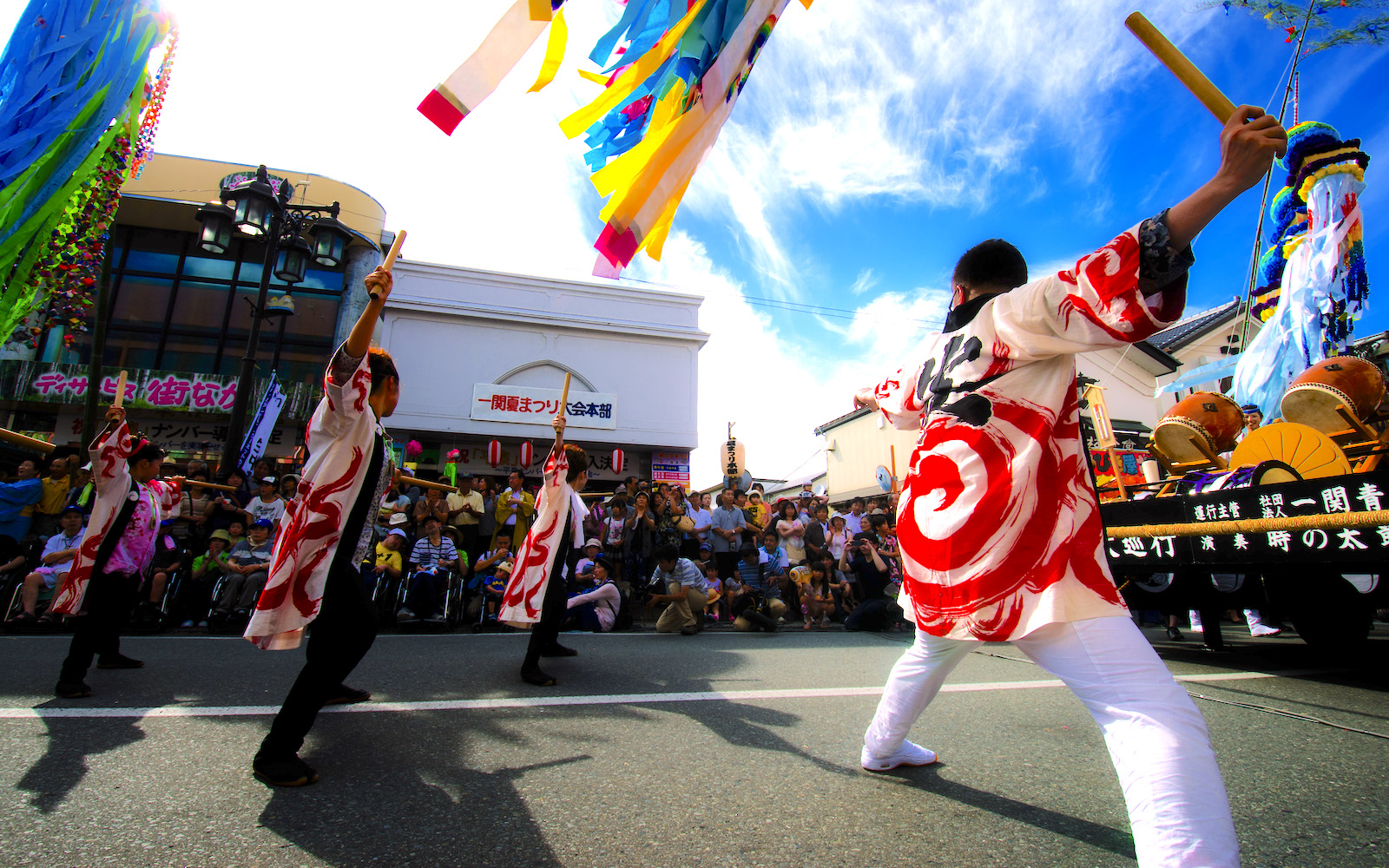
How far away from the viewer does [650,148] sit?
2336mm

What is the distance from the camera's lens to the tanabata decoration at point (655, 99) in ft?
7.44

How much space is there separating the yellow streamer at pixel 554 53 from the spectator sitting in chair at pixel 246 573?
567 centimetres

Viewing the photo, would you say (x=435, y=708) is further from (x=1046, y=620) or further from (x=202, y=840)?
(x=1046, y=620)

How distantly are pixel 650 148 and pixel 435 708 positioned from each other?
109 inches

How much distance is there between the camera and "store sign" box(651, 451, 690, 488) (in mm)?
18750

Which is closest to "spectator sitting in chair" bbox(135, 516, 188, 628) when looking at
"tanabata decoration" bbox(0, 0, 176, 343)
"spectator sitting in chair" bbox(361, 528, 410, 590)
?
"spectator sitting in chair" bbox(361, 528, 410, 590)

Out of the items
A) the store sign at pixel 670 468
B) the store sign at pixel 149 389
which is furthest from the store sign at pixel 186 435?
the store sign at pixel 670 468

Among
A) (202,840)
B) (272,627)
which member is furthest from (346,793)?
(272,627)

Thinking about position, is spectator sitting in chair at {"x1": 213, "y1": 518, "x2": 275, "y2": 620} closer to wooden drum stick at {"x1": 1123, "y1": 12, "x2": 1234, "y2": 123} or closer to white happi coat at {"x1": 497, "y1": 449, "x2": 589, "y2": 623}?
white happi coat at {"x1": 497, "y1": 449, "x2": 589, "y2": 623}

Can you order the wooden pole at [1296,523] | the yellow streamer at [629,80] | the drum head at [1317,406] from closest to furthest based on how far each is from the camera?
the yellow streamer at [629,80] < the wooden pole at [1296,523] < the drum head at [1317,406]

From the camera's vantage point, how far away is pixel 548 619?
164 inches

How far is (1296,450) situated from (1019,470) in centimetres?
376

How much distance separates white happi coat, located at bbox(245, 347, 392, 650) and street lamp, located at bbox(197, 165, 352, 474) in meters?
6.27

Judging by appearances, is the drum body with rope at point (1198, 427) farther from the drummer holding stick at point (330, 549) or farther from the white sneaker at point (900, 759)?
the drummer holding stick at point (330, 549)
